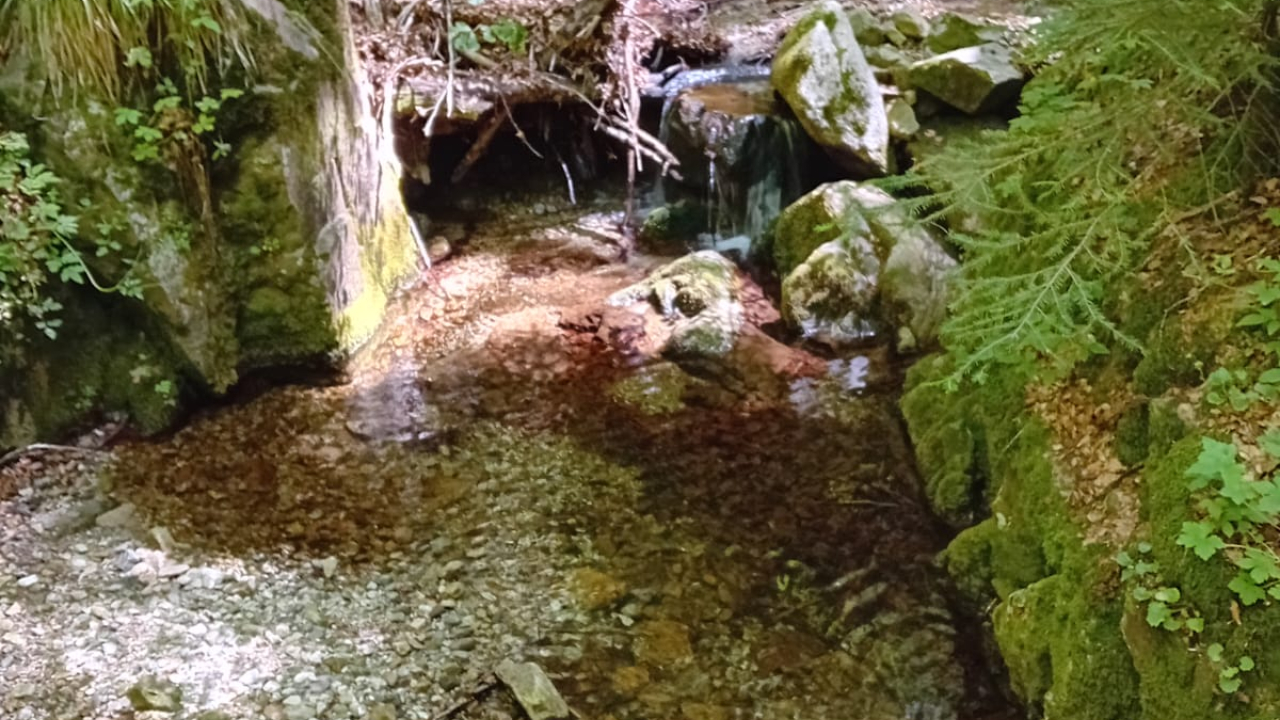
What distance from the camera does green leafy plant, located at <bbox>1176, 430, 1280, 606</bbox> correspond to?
2361 mm

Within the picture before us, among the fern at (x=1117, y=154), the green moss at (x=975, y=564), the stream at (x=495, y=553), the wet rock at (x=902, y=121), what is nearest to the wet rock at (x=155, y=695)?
the stream at (x=495, y=553)

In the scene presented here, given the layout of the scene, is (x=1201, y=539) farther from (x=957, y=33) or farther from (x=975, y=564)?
(x=957, y=33)

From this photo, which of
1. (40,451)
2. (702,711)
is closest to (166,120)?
(40,451)

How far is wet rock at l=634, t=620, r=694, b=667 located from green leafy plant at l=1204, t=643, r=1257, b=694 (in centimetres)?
189

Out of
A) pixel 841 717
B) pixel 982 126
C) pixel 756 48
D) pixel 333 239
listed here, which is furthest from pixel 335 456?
pixel 756 48

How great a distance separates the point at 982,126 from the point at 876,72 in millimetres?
1170

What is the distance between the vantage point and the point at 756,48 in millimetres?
9109

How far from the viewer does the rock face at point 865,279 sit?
19.6 ft

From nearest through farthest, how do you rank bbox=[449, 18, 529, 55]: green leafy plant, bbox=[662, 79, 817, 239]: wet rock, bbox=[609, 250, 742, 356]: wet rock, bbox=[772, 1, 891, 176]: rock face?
bbox=[609, 250, 742, 356]: wet rock, bbox=[449, 18, 529, 55]: green leafy plant, bbox=[772, 1, 891, 176]: rock face, bbox=[662, 79, 817, 239]: wet rock

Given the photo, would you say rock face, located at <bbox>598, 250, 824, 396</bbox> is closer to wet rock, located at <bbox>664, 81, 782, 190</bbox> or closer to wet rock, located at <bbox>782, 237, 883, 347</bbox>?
wet rock, located at <bbox>782, 237, 883, 347</bbox>

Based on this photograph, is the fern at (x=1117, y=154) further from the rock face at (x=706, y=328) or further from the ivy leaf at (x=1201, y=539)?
the rock face at (x=706, y=328)

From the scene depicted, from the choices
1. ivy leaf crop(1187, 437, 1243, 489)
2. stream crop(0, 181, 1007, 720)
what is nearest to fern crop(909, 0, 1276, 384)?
ivy leaf crop(1187, 437, 1243, 489)

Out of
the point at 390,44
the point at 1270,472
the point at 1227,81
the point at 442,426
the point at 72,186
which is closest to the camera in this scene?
the point at 1270,472

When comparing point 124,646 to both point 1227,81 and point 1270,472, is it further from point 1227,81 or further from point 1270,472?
point 1227,81
